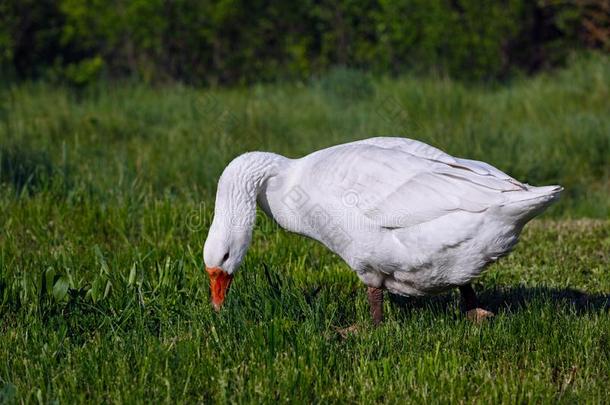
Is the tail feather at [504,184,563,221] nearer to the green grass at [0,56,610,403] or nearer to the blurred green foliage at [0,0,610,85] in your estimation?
the green grass at [0,56,610,403]

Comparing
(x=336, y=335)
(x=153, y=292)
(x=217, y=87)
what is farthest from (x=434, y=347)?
(x=217, y=87)

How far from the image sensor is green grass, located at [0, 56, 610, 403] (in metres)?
3.71

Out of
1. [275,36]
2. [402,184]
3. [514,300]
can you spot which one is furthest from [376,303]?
[275,36]

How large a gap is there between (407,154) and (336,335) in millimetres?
942

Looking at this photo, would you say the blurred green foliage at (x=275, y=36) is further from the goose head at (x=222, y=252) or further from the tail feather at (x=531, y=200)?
the tail feather at (x=531, y=200)

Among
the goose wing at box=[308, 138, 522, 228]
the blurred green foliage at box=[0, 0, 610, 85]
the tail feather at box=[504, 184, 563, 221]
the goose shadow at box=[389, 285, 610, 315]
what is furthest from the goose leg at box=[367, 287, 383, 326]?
the blurred green foliage at box=[0, 0, 610, 85]

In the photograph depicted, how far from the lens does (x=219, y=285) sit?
14.4ft

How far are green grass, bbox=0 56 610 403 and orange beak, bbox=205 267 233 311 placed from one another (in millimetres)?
91

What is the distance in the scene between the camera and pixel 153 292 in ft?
15.3

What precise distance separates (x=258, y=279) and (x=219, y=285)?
29cm

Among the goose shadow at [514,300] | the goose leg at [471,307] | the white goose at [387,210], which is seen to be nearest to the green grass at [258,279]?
the goose shadow at [514,300]

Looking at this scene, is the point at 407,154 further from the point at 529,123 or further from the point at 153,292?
the point at 529,123

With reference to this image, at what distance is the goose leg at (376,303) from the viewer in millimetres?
4450

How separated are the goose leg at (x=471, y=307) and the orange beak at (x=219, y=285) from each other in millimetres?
1215
